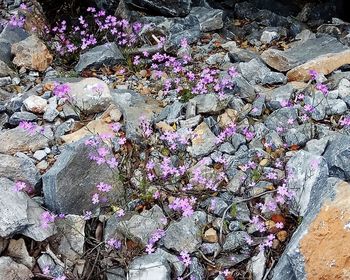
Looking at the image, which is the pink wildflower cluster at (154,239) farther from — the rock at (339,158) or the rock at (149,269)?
the rock at (339,158)

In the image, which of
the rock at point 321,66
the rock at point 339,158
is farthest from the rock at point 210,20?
the rock at point 339,158

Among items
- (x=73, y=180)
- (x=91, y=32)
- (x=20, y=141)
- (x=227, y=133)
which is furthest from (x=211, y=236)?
(x=91, y=32)

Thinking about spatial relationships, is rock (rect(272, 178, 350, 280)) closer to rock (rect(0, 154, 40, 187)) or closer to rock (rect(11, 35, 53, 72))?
rock (rect(0, 154, 40, 187))

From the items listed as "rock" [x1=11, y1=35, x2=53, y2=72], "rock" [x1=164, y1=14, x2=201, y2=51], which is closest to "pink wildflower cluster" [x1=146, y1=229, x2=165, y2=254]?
"rock" [x1=164, y1=14, x2=201, y2=51]

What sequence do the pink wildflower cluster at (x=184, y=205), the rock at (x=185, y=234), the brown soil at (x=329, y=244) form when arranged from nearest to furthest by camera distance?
1. the brown soil at (x=329, y=244)
2. the rock at (x=185, y=234)
3. the pink wildflower cluster at (x=184, y=205)

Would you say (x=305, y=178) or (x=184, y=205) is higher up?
(x=305, y=178)

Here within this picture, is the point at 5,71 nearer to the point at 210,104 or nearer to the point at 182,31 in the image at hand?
the point at 182,31

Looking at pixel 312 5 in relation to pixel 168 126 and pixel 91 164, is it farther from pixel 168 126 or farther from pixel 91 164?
pixel 91 164
